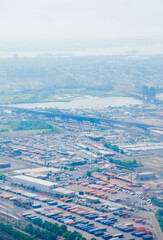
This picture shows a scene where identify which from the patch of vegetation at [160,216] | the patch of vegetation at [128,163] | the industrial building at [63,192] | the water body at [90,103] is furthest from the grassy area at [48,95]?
the patch of vegetation at [160,216]

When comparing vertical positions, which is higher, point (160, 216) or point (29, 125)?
point (29, 125)

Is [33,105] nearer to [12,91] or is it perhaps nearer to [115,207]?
[12,91]

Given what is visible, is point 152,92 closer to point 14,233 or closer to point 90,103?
point 90,103

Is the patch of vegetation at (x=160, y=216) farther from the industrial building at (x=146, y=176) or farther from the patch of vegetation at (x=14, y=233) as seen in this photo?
the industrial building at (x=146, y=176)

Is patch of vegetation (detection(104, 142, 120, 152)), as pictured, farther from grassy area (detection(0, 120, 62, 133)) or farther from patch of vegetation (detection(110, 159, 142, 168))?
grassy area (detection(0, 120, 62, 133))

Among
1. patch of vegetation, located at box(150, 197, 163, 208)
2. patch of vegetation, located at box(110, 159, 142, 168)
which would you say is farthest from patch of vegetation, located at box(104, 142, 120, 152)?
patch of vegetation, located at box(150, 197, 163, 208)

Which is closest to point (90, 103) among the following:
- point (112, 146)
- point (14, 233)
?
point (112, 146)
